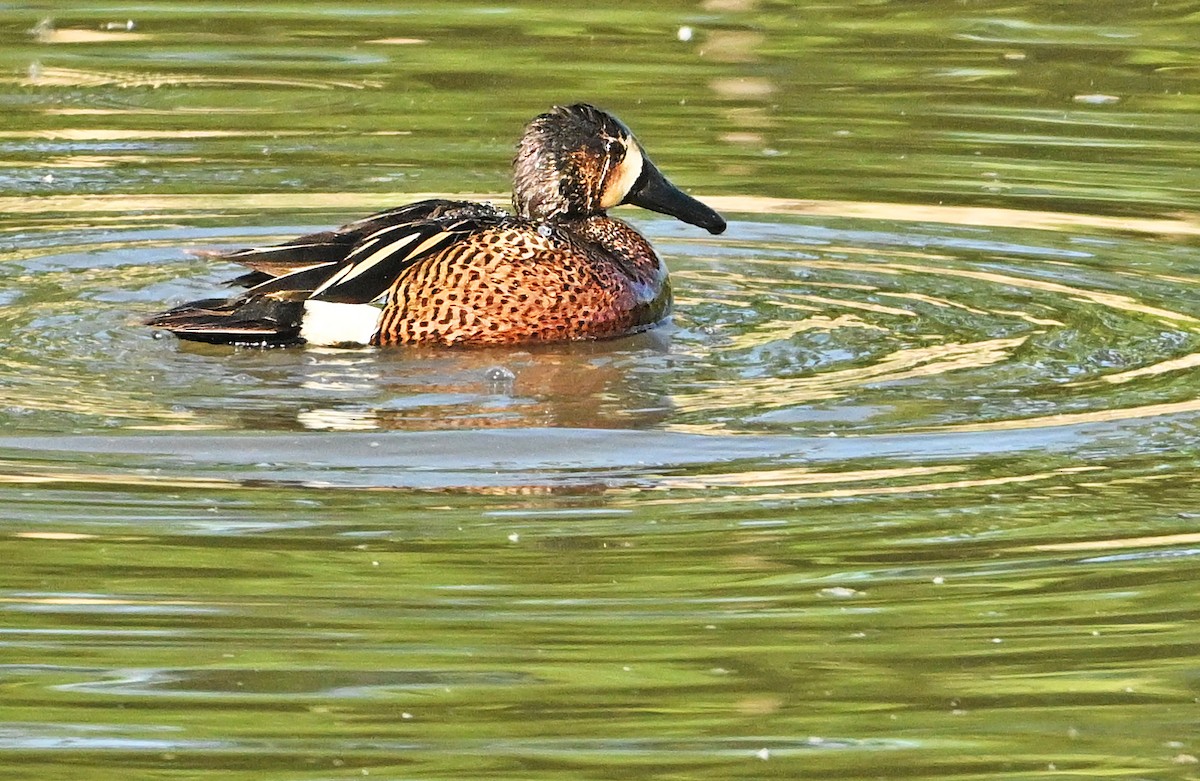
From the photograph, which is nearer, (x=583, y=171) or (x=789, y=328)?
(x=789, y=328)

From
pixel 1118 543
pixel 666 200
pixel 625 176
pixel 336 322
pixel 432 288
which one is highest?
pixel 625 176

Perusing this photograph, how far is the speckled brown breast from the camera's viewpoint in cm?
918

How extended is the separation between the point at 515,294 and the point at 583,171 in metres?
0.95

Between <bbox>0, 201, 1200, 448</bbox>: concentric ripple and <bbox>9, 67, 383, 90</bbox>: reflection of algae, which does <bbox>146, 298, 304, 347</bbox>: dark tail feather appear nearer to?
<bbox>0, 201, 1200, 448</bbox>: concentric ripple

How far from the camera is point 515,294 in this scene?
364 inches

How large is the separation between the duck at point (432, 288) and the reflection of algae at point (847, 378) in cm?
120

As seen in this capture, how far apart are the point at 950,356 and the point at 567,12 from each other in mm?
7507

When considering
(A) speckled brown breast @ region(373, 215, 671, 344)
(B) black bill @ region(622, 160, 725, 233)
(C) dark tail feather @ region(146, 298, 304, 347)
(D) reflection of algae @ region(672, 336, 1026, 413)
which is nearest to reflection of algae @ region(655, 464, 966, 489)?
(D) reflection of algae @ region(672, 336, 1026, 413)

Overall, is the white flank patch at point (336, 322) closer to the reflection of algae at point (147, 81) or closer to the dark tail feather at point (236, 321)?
the dark tail feather at point (236, 321)

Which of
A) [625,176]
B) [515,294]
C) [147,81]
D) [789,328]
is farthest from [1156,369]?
[147,81]

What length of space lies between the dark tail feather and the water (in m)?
0.10

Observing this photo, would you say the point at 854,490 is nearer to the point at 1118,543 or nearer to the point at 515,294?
the point at 1118,543

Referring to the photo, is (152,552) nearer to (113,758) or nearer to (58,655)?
(58,655)

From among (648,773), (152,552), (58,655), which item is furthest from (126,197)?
(648,773)
